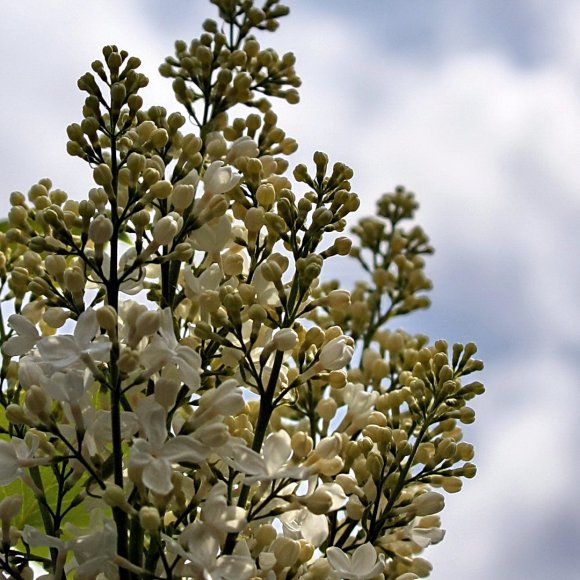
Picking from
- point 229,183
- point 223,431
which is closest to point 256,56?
point 229,183

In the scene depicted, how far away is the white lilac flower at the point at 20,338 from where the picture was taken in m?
1.68

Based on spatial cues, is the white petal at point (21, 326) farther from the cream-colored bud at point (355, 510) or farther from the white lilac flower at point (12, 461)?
the cream-colored bud at point (355, 510)

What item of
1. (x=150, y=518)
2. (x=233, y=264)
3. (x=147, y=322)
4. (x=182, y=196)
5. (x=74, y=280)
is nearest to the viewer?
(x=150, y=518)

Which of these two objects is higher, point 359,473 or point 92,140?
point 92,140

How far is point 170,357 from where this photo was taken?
62.0 inches

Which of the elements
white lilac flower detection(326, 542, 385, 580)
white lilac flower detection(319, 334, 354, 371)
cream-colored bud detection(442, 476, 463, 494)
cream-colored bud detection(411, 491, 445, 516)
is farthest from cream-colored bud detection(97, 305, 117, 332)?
cream-colored bud detection(442, 476, 463, 494)

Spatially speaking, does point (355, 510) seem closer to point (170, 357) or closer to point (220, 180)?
point (170, 357)

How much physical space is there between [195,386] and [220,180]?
0.49m

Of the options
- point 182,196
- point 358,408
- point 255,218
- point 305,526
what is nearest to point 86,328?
point 182,196

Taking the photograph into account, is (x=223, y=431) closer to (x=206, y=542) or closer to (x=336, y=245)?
(x=206, y=542)

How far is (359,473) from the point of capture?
1.87m

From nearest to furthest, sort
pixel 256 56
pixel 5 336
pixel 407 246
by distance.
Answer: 1. pixel 5 336
2. pixel 256 56
3. pixel 407 246

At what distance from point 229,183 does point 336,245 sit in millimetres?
251

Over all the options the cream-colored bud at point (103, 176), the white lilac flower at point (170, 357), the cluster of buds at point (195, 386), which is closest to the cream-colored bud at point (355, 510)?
the cluster of buds at point (195, 386)
